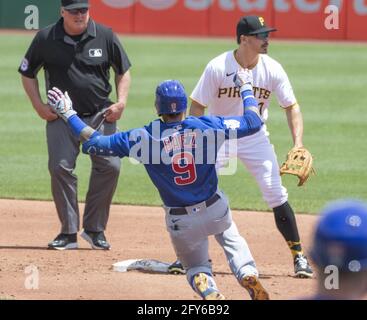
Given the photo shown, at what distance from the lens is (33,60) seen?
26.1 feet

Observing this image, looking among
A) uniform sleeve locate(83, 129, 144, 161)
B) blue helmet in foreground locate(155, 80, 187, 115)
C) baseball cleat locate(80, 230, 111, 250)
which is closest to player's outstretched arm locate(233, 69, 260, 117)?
blue helmet in foreground locate(155, 80, 187, 115)

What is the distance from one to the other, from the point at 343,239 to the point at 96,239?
5.62m

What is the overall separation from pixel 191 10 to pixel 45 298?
22462mm

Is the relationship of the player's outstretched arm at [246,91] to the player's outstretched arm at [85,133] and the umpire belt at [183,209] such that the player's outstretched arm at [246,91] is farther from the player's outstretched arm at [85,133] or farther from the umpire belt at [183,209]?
the player's outstretched arm at [85,133]

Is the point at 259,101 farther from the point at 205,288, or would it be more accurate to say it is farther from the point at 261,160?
the point at 205,288

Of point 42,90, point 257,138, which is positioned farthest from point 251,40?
point 42,90

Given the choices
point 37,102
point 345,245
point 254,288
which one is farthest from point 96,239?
point 345,245

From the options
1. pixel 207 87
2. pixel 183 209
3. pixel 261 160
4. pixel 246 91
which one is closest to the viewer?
pixel 183 209

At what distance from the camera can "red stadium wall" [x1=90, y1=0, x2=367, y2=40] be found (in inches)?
1041

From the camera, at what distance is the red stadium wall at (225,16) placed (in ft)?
86.8

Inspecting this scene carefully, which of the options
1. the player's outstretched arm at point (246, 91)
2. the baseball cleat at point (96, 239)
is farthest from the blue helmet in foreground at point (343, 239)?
the baseball cleat at point (96, 239)

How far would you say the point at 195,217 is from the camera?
558 centimetres

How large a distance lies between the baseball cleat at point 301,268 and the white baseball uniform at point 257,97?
1.38 ft

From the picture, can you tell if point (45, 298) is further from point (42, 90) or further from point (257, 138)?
point (42, 90)
